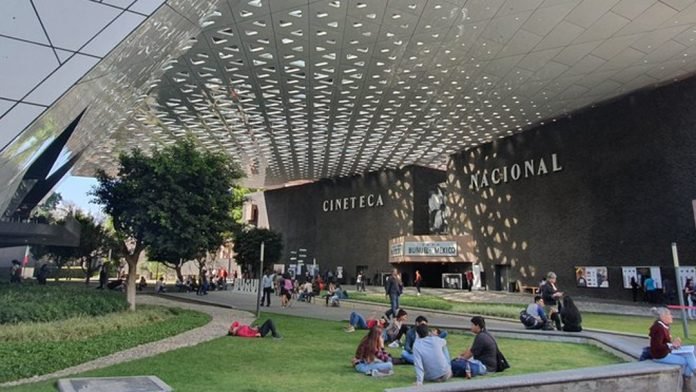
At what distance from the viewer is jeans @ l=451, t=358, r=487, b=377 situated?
688 cm

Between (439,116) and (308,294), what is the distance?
12.6m

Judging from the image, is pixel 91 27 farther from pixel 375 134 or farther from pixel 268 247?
pixel 268 247

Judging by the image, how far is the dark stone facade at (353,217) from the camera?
42.1m

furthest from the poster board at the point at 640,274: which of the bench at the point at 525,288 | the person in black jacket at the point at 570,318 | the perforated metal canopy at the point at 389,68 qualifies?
the person in black jacket at the point at 570,318

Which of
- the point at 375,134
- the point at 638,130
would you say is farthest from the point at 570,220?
the point at 375,134

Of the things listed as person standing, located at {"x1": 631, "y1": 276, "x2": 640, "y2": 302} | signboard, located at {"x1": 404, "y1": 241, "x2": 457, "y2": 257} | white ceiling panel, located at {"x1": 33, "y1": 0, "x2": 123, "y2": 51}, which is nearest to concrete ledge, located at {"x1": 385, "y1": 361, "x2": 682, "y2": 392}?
white ceiling panel, located at {"x1": 33, "y1": 0, "x2": 123, "y2": 51}

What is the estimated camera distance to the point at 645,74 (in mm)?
20125

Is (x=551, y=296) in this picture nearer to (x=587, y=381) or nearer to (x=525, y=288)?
(x=587, y=381)

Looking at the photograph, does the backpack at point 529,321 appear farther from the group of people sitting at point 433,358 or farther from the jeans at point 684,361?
the jeans at point 684,361

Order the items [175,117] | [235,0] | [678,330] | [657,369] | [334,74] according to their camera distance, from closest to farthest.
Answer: [657,369]
[678,330]
[235,0]
[334,74]
[175,117]

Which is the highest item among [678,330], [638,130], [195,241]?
[638,130]

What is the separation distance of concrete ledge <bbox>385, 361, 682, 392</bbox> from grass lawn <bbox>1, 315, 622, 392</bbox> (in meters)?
1.50

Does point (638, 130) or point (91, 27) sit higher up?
point (638, 130)

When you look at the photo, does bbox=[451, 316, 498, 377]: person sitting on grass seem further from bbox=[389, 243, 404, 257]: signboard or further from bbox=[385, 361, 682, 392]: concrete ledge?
bbox=[389, 243, 404, 257]: signboard
